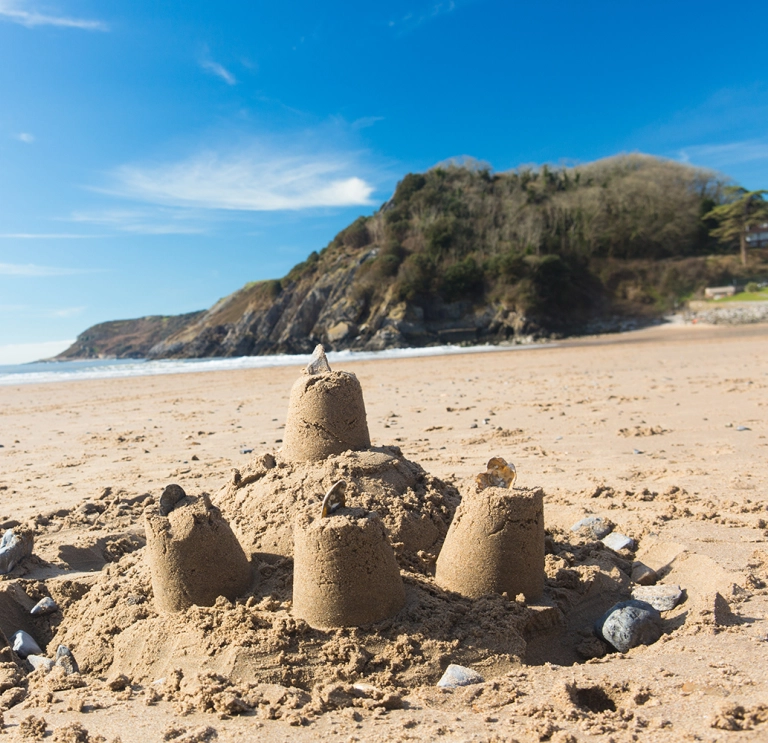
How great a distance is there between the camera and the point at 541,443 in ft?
22.5

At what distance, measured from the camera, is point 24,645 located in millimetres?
2834

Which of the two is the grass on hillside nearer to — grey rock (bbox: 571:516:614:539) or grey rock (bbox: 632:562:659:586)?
grey rock (bbox: 571:516:614:539)

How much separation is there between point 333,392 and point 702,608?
2.21 metres

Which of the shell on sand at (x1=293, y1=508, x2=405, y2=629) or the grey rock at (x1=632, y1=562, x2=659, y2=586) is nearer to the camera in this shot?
the shell on sand at (x1=293, y1=508, x2=405, y2=629)

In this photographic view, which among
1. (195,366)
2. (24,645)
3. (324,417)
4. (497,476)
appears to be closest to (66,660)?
(24,645)

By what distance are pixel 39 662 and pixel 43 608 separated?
1.94 feet

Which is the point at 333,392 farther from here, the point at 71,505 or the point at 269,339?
the point at 269,339

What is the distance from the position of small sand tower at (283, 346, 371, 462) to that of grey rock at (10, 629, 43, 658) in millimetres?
1581

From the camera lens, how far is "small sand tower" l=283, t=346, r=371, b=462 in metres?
3.49

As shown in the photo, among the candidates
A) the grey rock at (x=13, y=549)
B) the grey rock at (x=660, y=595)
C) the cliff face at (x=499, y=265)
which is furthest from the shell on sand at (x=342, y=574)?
the cliff face at (x=499, y=265)

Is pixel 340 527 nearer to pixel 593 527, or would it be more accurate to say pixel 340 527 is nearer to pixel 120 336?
pixel 593 527

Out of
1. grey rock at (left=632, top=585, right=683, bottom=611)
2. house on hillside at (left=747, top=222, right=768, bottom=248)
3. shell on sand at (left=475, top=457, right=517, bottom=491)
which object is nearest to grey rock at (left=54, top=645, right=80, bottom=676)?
shell on sand at (left=475, top=457, right=517, bottom=491)

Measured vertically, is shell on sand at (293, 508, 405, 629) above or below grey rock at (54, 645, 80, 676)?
above

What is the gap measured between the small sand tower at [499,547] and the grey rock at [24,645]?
2.03 meters
